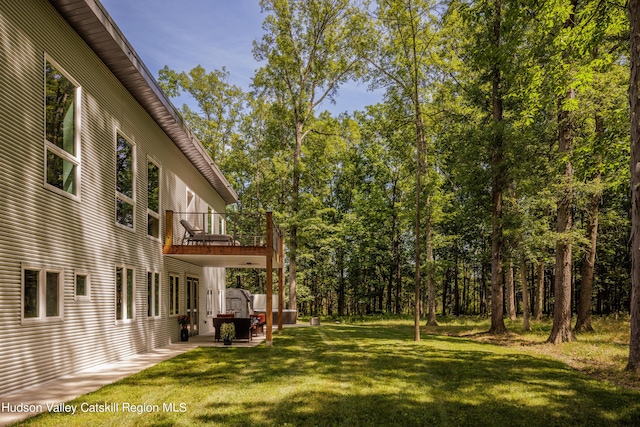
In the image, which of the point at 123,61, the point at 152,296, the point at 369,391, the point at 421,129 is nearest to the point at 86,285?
the point at 152,296

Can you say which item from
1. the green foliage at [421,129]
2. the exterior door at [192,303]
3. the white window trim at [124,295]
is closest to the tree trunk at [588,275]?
the green foliage at [421,129]

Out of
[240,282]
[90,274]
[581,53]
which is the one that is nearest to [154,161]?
[90,274]

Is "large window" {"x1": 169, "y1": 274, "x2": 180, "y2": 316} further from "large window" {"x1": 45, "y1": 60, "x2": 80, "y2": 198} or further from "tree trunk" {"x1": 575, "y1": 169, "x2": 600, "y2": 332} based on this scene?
"tree trunk" {"x1": 575, "y1": 169, "x2": 600, "y2": 332}

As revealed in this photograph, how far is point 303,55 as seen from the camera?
27234 millimetres

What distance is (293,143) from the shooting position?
30.8m

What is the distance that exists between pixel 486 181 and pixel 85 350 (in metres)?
13.6

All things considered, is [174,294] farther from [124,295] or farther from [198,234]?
[124,295]

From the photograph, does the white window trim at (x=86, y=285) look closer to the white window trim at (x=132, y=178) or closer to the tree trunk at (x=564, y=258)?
the white window trim at (x=132, y=178)

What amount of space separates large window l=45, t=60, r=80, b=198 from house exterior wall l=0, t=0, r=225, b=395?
0.17 m

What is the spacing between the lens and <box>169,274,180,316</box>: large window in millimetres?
15114

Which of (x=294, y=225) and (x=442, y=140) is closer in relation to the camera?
(x=294, y=225)

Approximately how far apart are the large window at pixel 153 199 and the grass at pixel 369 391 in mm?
3919

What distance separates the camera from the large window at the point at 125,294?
36.3ft

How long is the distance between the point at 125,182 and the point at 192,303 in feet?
24.7
